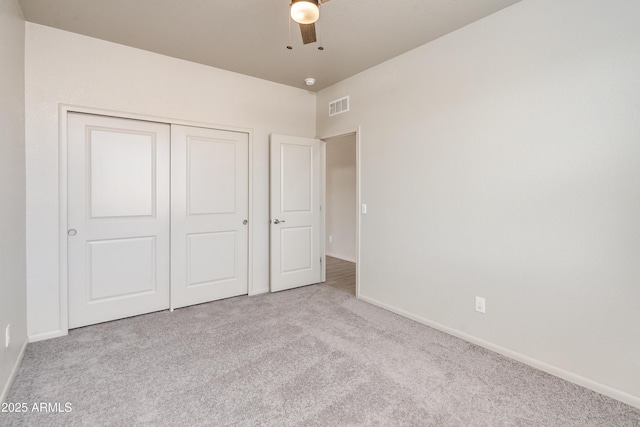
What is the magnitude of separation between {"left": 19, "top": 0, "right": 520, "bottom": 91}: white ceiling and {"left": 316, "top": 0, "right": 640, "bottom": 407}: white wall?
30cm

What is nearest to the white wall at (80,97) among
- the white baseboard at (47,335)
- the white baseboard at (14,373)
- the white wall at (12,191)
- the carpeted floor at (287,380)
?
the white baseboard at (47,335)

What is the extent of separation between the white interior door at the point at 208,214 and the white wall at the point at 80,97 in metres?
0.19

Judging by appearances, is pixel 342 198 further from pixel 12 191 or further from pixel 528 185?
pixel 12 191

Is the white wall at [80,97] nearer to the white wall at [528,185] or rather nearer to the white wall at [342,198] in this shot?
the white wall at [528,185]

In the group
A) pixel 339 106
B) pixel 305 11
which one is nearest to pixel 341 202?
pixel 339 106

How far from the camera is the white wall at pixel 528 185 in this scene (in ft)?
6.36

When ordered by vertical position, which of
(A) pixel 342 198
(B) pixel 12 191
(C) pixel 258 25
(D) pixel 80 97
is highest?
(C) pixel 258 25

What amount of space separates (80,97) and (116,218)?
1175 mm

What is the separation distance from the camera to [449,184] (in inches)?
112

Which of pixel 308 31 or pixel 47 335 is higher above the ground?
pixel 308 31

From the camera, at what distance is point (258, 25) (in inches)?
105

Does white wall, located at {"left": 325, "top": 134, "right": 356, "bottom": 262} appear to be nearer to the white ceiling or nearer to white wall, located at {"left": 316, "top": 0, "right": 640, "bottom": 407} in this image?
white wall, located at {"left": 316, "top": 0, "right": 640, "bottom": 407}

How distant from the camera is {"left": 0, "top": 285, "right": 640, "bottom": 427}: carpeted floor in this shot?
177 cm

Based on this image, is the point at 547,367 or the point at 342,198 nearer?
the point at 547,367
